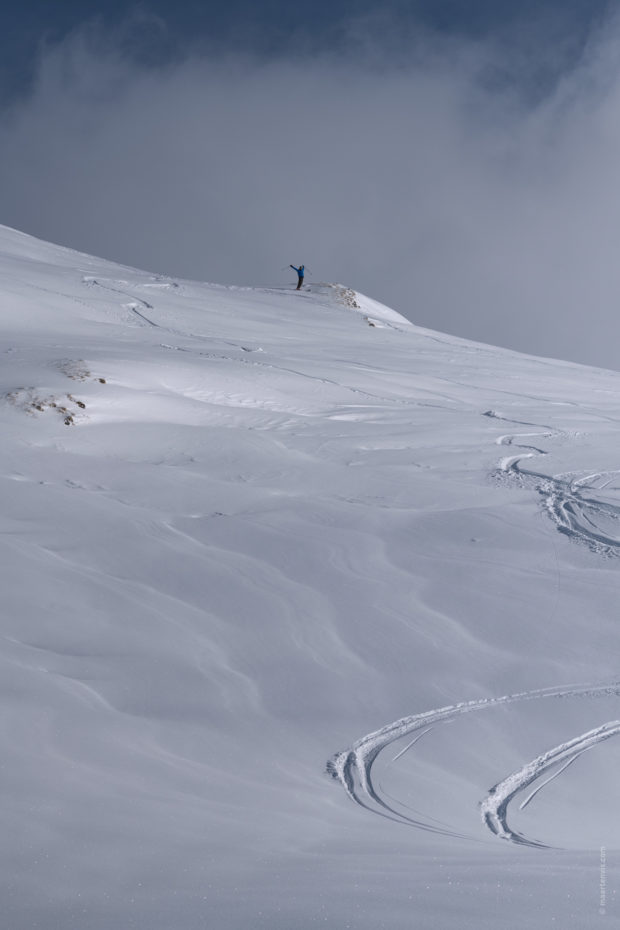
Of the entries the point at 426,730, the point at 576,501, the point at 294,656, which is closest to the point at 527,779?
the point at 426,730

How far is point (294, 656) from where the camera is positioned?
16.4ft

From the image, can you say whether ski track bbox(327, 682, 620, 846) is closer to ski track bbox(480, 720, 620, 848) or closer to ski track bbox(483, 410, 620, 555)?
ski track bbox(480, 720, 620, 848)

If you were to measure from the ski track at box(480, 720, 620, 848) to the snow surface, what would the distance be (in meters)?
0.02

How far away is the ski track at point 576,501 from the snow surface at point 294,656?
0.11 ft

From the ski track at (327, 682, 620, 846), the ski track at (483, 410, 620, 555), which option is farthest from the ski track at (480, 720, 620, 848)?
the ski track at (483, 410, 620, 555)

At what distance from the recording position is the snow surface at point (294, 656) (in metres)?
2.70

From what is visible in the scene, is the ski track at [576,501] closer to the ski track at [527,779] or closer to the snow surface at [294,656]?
the snow surface at [294,656]

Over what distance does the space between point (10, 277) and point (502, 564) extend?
464 inches

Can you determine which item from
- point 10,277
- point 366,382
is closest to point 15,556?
point 366,382

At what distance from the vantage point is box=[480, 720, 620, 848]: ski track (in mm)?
3580

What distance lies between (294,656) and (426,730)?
904 millimetres

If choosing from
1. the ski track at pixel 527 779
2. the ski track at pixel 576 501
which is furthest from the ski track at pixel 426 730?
the ski track at pixel 576 501

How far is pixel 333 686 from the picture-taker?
4750 mm

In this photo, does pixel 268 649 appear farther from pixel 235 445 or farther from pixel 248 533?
pixel 235 445
